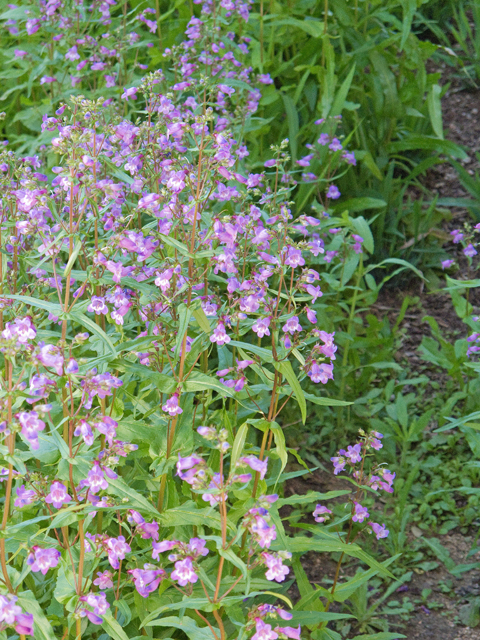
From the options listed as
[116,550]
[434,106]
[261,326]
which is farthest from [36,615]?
[434,106]

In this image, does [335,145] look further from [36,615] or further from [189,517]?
[36,615]

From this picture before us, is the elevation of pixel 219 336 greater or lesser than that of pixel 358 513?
greater

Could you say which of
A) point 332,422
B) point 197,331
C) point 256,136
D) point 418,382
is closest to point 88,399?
point 197,331

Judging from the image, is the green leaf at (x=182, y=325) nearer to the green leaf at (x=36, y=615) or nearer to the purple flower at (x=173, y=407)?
the purple flower at (x=173, y=407)

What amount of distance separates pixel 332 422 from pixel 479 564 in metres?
1.08

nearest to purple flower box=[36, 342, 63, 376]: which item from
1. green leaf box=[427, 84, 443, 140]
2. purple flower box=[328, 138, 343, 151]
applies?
purple flower box=[328, 138, 343, 151]

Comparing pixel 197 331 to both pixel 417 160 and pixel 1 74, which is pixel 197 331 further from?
pixel 417 160

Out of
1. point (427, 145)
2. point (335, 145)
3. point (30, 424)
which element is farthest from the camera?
point (427, 145)

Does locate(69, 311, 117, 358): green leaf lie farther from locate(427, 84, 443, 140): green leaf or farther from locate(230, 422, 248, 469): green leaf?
locate(427, 84, 443, 140): green leaf

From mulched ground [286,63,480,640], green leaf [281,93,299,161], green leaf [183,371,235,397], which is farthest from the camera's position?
A: green leaf [281,93,299,161]

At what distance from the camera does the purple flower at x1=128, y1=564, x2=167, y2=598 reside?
1773 millimetres

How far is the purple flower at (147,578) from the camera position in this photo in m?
1.77

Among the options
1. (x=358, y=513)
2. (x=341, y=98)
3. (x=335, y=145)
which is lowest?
(x=358, y=513)

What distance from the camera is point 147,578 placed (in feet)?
5.85
